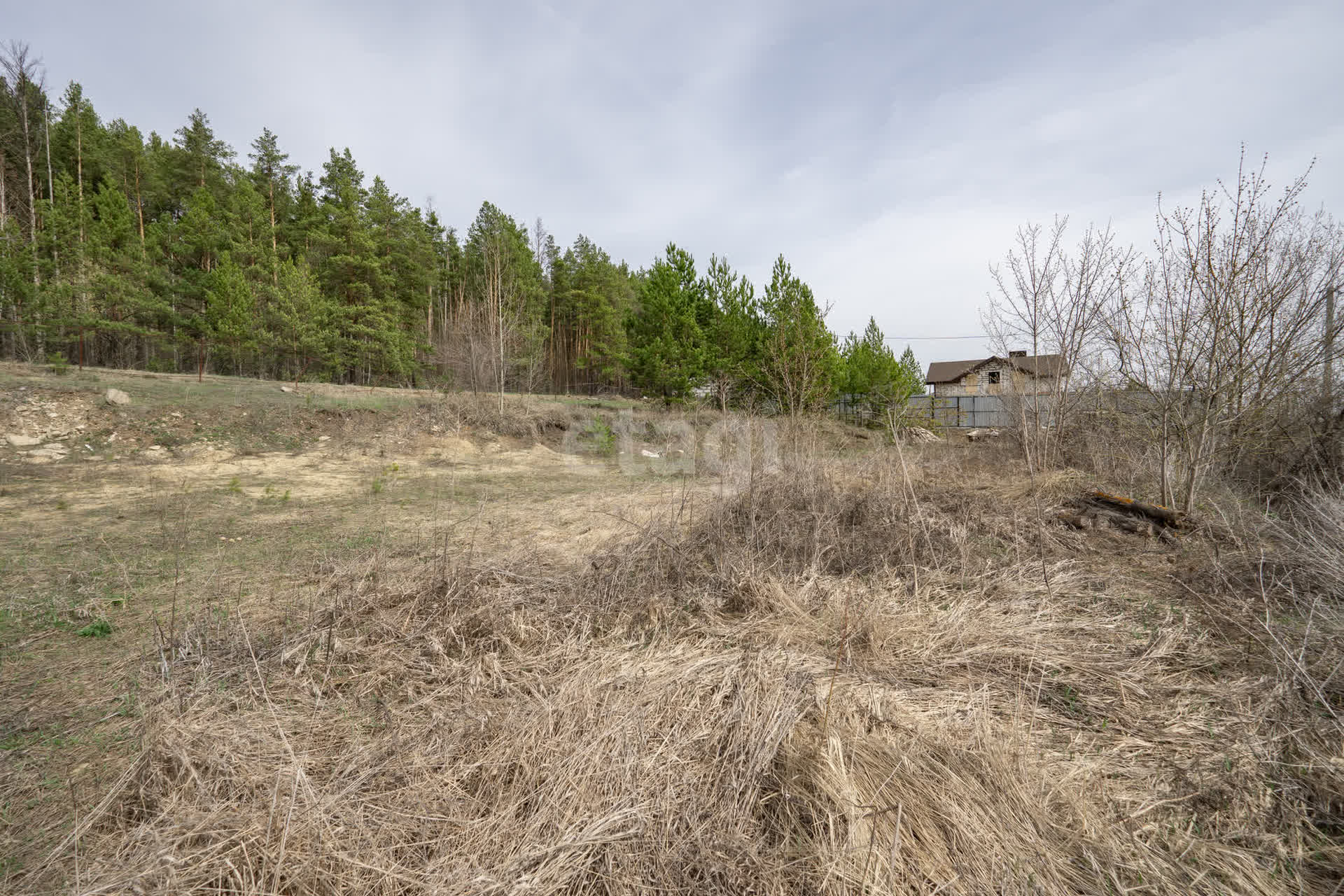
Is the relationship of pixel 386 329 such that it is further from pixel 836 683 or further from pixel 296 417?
pixel 836 683

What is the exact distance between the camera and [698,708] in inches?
94.9

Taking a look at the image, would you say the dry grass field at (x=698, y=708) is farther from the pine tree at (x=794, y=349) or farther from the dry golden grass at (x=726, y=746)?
the pine tree at (x=794, y=349)

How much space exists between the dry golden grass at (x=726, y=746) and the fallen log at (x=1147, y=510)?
71.2 inches

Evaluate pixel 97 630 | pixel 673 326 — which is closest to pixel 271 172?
pixel 673 326

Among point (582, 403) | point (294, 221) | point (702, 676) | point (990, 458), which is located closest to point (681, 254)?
point (582, 403)

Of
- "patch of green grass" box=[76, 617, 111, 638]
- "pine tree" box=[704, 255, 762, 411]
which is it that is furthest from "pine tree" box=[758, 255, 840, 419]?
"patch of green grass" box=[76, 617, 111, 638]

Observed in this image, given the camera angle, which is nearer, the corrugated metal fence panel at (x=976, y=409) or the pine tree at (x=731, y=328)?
the corrugated metal fence panel at (x=976, y=409)

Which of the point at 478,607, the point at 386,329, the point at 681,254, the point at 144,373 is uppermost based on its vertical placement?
the point at 681,254

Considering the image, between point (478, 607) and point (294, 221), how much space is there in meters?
34.3

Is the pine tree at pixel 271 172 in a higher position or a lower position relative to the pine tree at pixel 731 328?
higher

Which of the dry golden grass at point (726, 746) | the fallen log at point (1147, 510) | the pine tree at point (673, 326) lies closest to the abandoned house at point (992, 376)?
the fallen log at point (1147, 510)

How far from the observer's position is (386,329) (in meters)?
25.0

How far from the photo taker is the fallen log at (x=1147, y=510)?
5562 mm

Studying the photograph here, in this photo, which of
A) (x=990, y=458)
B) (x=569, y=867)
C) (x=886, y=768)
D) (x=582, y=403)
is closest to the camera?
(x=569, y=867)
